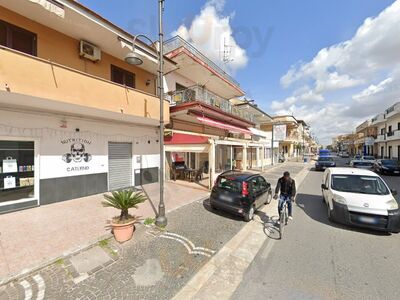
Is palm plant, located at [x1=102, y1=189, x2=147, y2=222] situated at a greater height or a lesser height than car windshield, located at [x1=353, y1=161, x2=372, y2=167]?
greater

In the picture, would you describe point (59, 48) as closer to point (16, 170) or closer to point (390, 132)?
point (16, 170)

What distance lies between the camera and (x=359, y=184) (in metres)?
6.55

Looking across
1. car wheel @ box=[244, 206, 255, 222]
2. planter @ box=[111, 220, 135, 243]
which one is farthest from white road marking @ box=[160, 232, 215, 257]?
car wheel @ box=[244, 206, 255, 222]

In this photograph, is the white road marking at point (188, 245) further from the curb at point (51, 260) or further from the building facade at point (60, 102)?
the building facade at point (60, 102)

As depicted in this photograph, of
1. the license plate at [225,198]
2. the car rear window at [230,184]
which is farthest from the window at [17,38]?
the license plate at [225,198]

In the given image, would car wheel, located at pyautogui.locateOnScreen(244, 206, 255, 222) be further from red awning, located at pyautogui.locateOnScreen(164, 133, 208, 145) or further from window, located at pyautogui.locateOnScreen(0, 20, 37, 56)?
window, located at pyautogui.locateOnScreen(0, 20, 37, 56)

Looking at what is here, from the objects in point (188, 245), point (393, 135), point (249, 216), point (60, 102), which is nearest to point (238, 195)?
point (249, 216)

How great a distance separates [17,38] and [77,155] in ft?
14.9

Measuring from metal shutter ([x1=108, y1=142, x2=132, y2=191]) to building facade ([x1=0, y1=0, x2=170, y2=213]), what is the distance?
0.05 m

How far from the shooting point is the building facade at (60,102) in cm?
600

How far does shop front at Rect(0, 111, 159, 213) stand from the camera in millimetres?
6824

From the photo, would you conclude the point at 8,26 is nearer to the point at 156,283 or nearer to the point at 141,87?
the point at 141,87

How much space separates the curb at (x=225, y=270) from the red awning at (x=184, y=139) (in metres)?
6.26

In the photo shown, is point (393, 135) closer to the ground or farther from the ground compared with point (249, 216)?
farther from the ground
